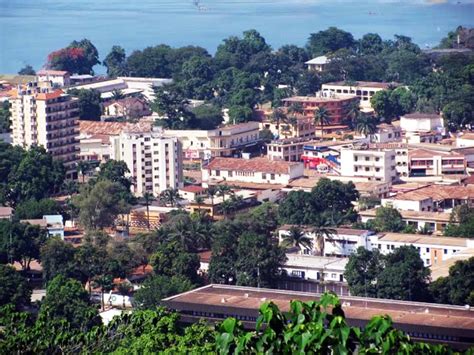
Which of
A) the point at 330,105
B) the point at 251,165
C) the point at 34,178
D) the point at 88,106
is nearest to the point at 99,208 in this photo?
the point at 34,178

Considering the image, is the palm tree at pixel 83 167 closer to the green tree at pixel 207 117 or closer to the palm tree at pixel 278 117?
the green tree at pixel 207 117

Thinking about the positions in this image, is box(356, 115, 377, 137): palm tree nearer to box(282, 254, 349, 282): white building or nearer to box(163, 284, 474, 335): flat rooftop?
box(282, 254, 349, 282): white building

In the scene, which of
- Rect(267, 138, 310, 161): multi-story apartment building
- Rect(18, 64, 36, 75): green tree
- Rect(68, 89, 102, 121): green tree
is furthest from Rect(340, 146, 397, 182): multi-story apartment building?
Rect(18, 64, 36, 75): green tree

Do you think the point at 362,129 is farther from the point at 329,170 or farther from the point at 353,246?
the point at 353,246

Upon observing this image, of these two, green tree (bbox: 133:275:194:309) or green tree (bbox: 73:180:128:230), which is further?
green tree (bbox: 73:180:128:230)

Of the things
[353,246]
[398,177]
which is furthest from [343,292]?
[398,177]

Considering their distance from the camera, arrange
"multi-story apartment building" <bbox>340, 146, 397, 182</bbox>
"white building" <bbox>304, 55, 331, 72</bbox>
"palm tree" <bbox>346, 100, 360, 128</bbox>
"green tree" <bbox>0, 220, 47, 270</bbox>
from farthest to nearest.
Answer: "white building" <bbox>304, 55, 331, 72</bbox> < "palm tree" <bbox>346, 100, 360, 128</bbox> < "multi-story apartment building" <bbox>340, 146, 397, 182</bbox> < "green tree" <bbox>0, 220, 47, 270</bbox>
